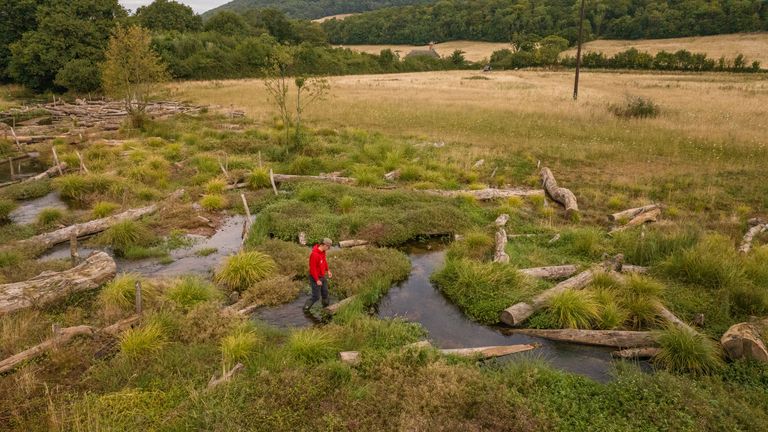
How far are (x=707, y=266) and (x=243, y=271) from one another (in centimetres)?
1053

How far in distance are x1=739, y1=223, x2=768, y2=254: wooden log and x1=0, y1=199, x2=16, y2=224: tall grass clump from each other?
2153cm

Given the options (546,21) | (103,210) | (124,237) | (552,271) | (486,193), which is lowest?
(552,271)

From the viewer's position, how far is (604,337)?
337 inches

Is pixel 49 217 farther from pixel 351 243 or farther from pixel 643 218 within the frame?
pixel 643 218

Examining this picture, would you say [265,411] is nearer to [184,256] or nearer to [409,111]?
[184,256]

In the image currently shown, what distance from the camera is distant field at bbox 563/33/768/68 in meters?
64.1

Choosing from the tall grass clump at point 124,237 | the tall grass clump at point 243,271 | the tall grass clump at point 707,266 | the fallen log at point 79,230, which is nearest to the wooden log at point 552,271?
the tall grass clump at point 707,266

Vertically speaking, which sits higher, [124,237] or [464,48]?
[464,48]

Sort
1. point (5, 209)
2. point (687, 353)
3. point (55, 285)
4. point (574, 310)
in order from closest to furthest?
1. point (687, 353)
2. point (574, 310)
3. point (55, 285)
4. point (5, 209)

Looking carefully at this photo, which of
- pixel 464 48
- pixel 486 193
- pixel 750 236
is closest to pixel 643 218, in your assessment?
pixel 750 236

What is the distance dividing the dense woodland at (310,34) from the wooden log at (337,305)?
1656 cm

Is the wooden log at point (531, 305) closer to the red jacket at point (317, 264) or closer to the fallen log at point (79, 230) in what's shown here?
the red jacket at point (317, 264)

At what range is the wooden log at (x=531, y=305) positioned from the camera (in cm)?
909

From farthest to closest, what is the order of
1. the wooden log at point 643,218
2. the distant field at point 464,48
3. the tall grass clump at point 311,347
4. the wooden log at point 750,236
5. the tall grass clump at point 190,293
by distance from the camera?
the distant field at point 464,48 → the wooden log at point 643,218 → the wooden log at point 750,236 → the tall grass clump at point 190,293 → the tall grass clump at point 311,347
